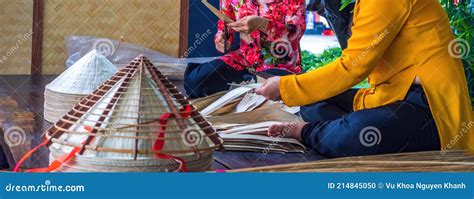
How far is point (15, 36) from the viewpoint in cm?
321

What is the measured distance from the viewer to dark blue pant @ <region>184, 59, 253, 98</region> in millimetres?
2648

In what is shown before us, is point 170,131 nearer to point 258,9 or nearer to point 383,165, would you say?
point 383,165

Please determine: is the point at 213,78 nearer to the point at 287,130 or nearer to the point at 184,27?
the point at 184,27

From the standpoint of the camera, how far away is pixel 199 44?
332 centimetres

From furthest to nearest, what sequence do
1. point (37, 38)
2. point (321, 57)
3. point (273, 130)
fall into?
point (321, 57), point (37, 38), point (273, 130)

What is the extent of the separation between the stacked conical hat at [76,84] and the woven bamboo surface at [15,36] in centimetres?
90

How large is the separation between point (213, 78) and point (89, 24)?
0.63 metres
